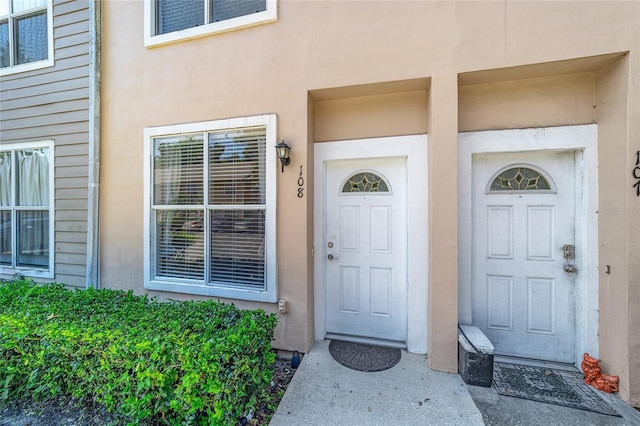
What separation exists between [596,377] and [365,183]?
2742 mm

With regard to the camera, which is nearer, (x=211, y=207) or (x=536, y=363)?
(x=536, y=363)

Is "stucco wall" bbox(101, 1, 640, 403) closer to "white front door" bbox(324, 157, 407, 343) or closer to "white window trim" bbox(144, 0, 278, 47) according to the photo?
"white window trim" bbox(144, 0, 278, 47)

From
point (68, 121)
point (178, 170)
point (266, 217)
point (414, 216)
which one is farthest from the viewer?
point (68, 121)

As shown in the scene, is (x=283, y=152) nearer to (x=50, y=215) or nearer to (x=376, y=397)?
(x=376, y=397)

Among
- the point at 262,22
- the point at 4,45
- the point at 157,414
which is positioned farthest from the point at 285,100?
the point at 4,45

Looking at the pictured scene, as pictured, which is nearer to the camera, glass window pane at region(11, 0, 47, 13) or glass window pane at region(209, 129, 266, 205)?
glass window pane at region(209, 129, 266, 205)

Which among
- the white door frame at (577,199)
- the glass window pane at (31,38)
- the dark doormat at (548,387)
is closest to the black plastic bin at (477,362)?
the dark doormat at (548,387)

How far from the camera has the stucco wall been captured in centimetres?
228

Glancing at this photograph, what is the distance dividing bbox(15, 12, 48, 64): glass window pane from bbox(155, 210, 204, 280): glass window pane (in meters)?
3.26

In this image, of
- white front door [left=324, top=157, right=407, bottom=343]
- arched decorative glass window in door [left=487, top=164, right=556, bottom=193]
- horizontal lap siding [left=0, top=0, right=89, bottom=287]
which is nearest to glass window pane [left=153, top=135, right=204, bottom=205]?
horizontal lap siding [left=0, top=0, right=89, bottom=287]

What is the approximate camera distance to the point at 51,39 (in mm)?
3885

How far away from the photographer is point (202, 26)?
3.20 meters

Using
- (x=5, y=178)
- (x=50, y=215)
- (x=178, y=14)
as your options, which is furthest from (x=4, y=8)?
(x=50, y=215)

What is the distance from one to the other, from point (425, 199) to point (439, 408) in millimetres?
1848
